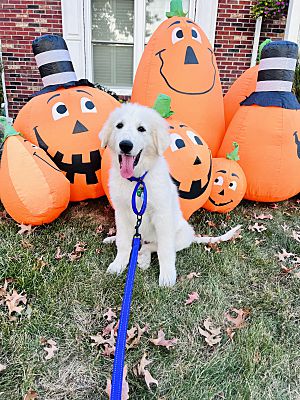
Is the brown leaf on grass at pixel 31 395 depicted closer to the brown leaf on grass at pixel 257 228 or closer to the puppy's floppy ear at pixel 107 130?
the puppy's floppy ear at pixel 107 130

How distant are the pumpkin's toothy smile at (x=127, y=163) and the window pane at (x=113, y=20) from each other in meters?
5.71

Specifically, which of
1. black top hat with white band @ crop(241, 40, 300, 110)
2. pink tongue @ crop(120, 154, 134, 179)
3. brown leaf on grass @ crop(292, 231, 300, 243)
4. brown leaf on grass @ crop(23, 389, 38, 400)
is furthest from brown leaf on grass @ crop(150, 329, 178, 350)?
black top hat with white band @ crop(241, 40, 300, 110)

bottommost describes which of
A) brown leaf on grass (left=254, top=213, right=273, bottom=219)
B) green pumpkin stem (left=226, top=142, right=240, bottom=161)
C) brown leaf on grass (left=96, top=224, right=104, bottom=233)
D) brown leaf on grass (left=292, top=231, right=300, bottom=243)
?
brown leaf on grass (left=292, top=231, right=300, bottom=243)

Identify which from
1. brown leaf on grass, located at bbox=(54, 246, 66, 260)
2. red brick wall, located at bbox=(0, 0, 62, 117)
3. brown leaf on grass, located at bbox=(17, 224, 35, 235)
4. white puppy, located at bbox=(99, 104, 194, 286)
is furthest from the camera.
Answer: red brick wall, located at bbox=(0, 0, 62, 117)

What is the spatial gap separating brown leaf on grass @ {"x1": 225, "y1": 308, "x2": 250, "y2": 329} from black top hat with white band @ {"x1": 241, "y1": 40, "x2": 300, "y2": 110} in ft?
7.46

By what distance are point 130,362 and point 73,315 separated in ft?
1.72

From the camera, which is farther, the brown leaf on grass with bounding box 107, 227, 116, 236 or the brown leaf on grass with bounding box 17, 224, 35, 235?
the brown leaf on grass with bounding box 107, 227, 116, 236

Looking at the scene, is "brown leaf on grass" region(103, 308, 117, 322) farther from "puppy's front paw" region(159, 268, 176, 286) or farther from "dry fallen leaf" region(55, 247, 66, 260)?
"dry fallen leaf" region(55, 247, 66, 260)

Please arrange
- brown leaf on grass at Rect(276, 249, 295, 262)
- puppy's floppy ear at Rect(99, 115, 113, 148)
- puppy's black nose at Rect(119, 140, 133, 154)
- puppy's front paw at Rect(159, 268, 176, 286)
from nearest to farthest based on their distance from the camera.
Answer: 1. puppy's black nose at Rect(119, 140, 133, 154)
2. puppy's floppy ear at Rect(99, 115, 113, 148)
3. puppy's front paw at Rect(159, 268, 176, 286)
4. brown leaf on grass at Rect(276, 249, 295, 262)

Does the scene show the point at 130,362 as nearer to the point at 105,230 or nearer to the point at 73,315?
the point at 73,315

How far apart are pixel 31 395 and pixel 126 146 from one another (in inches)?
56.7

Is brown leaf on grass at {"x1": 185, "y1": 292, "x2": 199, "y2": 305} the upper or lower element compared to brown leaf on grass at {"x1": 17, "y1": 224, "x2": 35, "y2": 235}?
lower

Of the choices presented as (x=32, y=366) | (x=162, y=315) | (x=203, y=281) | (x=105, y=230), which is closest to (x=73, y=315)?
(x=32, y=366)

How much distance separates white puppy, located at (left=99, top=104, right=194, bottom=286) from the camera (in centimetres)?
217
